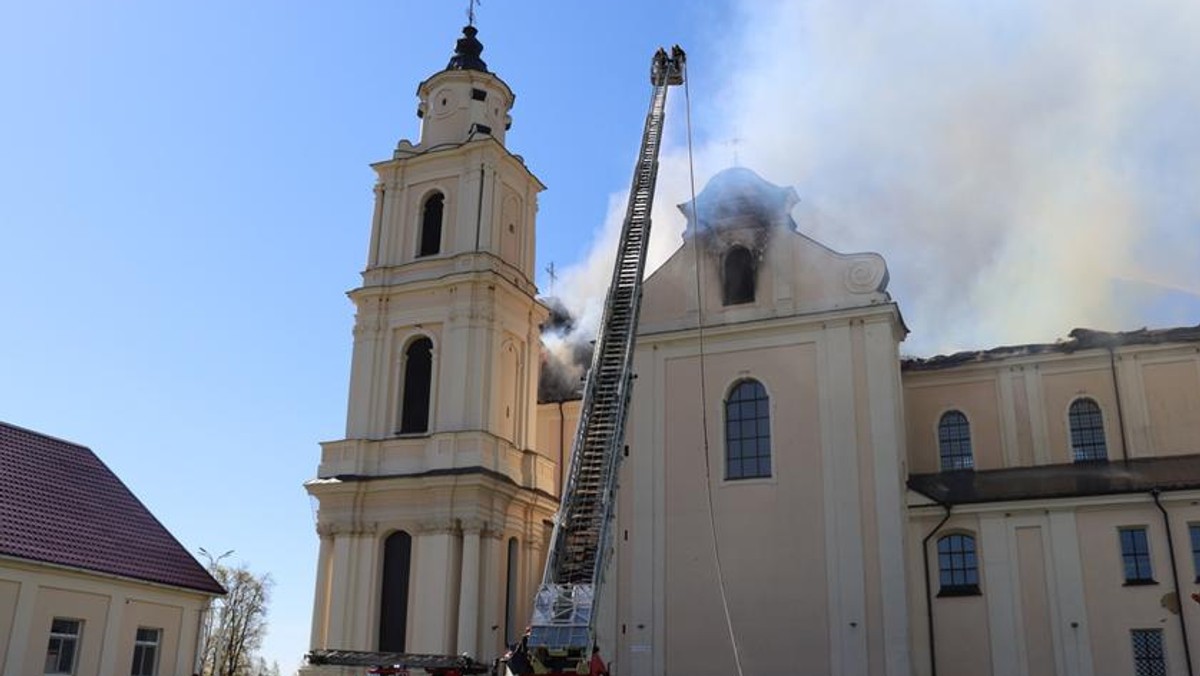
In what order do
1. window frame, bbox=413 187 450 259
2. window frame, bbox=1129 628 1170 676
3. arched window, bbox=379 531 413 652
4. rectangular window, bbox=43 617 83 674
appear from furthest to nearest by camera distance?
1. window frame, bbox=413 187 450 259
2. arched window, bbox=379 531 413 652
3. rectangular window, bbox=43 617 83 674
4. window frame, bbox=1129 628 1170 676

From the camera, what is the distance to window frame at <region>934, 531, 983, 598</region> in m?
23.0

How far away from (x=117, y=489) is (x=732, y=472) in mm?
15413

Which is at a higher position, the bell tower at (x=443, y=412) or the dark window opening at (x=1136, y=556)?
the bell tower at (x=443, y=412)

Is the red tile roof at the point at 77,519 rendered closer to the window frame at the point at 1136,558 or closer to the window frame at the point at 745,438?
the window frame at the point at 745,438

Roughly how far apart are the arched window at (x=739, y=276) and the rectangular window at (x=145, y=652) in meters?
15.2

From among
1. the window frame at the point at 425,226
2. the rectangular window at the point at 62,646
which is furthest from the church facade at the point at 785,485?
the rectangular window at the point at 62,646

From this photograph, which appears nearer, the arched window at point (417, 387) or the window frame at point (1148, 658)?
the window frame at point (1148, 658)

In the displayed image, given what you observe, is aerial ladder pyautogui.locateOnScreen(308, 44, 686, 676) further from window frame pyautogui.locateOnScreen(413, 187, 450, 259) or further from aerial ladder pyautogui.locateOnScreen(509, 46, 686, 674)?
window frame pyautogui.locateOnScreen(413, 187, 450, 259)

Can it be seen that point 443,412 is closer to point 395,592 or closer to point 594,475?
point 395,592

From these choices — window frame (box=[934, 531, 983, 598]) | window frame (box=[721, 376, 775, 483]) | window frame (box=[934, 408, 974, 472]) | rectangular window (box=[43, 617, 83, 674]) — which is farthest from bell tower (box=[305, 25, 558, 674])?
window frame (box=[934, 531, 983, 598])

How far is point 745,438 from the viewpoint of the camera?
2436 cm

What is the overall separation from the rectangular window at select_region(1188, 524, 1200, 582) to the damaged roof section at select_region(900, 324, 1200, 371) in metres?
5.76

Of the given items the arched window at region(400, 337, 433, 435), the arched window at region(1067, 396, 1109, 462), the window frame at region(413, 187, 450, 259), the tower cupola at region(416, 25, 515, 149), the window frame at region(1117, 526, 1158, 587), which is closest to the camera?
the window frame at region(1117, 526, 1158, 587)

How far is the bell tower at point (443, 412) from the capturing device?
29859 mm
